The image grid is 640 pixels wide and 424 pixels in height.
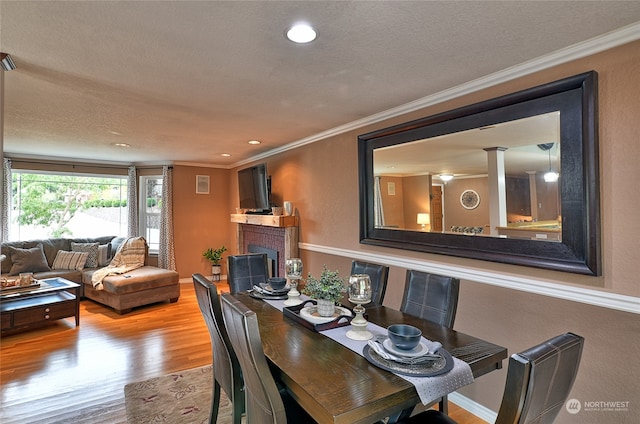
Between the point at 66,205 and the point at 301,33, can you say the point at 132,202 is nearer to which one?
the point at 66,205

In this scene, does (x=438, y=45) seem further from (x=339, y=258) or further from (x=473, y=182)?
(x=339, y=258)

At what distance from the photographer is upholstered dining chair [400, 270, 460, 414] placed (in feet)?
6.48

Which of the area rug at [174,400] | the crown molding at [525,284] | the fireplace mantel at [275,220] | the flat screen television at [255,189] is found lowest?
the area rug at [174,400]

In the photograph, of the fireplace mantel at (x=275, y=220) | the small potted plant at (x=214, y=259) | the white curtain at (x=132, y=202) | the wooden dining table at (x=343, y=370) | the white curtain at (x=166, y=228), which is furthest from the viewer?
the small potted plant at (x=214, y=259)

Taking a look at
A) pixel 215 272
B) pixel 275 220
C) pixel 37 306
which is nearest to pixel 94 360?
pixel 37 306

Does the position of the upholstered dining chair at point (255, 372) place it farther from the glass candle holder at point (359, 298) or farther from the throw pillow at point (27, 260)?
the throw pillow at point (27, 260)

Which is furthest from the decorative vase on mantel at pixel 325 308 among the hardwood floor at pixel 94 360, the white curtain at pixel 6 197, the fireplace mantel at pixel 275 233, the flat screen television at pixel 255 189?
the white curtain at pixel 6 197

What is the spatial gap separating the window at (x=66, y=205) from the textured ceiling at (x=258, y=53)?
10.2 feet

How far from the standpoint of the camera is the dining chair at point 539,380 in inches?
36.4

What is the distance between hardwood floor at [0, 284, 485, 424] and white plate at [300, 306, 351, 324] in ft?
3.93

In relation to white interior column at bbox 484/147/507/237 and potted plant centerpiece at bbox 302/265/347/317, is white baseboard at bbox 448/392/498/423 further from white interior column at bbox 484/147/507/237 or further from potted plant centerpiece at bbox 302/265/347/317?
potted plant centerpiece at bbox 302/265/347/317

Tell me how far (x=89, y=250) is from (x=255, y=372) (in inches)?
222

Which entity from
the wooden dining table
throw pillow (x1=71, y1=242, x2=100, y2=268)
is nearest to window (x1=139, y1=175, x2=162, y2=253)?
throw pillow (x1=71, y1=242, x2=100, y2=268)

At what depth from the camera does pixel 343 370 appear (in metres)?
1.34
